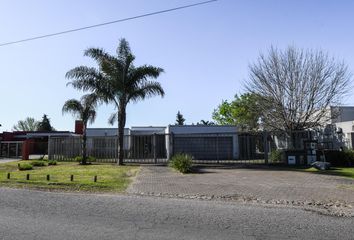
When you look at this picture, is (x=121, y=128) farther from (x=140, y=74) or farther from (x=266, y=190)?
(x=266, y=190)

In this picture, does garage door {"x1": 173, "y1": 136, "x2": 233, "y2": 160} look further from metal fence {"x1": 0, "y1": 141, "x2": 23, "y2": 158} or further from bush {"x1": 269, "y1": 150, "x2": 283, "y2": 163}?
metal fence {"x1": 0, "y1": 141, "x2": 23, "y2": 158}

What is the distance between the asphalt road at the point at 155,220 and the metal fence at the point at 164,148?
1549cm

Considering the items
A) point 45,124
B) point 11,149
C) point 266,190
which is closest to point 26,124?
point 45,124

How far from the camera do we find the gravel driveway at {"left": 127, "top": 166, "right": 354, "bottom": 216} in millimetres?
10141

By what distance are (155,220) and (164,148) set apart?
80.1ft

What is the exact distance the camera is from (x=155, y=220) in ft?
25.6

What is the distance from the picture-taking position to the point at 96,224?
7.41m

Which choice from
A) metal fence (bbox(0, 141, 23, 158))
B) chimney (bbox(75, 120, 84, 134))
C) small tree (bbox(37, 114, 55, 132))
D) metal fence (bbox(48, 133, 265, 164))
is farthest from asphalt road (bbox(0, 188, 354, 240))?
small tree (bbox(37, 114, 55, 132))

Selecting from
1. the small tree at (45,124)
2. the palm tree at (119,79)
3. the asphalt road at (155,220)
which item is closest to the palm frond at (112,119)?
the palm tree at (119,79)

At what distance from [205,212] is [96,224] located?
2.43 metres

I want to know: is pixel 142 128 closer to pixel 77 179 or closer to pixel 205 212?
pixel 77 179

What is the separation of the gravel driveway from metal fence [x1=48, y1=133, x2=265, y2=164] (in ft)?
32.0

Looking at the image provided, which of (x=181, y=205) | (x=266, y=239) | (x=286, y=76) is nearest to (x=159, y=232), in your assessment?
(x=266, y=239)

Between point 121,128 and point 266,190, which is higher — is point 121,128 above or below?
above
